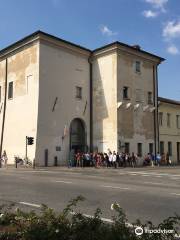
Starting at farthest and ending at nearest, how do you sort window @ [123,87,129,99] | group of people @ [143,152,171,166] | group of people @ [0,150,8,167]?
group of people @ [143,152,171,166] < window @ [123,87,129,99] < group of people @ [0,150,8,167]

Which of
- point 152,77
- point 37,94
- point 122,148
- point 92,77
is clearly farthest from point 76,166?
point 152,77

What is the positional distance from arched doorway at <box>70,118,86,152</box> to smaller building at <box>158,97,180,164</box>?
10997mm

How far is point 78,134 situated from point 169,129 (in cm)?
1440

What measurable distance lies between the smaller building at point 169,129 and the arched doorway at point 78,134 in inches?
433

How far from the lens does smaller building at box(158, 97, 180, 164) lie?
4716 centimetres

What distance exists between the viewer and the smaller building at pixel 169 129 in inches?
1857

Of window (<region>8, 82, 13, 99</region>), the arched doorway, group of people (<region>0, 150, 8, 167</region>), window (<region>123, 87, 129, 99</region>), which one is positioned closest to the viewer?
group of people (<region>0, 150, 8, 167</region>)

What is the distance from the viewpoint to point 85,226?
213 inches

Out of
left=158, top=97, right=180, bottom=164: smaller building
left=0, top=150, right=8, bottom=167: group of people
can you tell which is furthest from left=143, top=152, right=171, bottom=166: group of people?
left=0, top=150, right=8, bottom=167: group of people

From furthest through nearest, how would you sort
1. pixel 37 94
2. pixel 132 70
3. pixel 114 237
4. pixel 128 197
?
pixel 132 70 → pixel 37 94 → pixel 128 197 → pixel 114 237

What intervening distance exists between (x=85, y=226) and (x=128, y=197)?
691 centimetres

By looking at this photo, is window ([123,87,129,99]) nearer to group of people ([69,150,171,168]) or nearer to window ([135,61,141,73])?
window ([135,61,141,73])

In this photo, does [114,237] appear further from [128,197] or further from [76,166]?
[76,166]

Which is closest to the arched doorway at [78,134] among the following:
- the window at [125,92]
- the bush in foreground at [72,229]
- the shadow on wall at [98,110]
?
the shadow on wall at [98,110]
